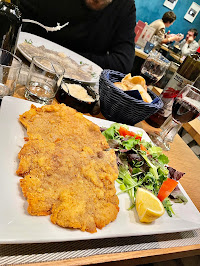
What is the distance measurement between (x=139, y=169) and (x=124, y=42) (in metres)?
2.50

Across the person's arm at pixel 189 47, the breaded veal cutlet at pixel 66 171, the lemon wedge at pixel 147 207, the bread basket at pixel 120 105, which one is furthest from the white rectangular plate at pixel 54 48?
the person's arm at pixel 189 47

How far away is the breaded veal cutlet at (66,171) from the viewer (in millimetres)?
856

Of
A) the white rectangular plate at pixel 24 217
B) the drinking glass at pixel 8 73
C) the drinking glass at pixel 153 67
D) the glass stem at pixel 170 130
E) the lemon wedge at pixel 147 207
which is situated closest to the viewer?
the white rectangular plate at pixel 24 217

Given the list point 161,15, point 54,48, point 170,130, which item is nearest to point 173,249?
point 170,130

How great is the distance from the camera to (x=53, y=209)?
33.3 inches

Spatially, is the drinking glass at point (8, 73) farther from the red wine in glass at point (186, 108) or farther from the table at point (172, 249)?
the red wine in glass at point (186, 108)

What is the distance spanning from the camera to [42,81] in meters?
1.51

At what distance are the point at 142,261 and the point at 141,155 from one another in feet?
1.95

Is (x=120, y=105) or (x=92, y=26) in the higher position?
(x=92, y=26)

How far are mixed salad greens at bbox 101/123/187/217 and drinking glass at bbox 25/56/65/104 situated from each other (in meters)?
0.44

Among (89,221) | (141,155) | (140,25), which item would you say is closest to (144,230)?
(89,221)

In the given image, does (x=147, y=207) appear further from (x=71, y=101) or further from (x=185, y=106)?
(x=185, y=106)

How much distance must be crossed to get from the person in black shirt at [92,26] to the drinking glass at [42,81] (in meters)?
1.35

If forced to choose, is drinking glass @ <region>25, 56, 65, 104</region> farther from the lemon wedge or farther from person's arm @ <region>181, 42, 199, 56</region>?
person's arm @ <region>181, 42, 199, 56</region>
